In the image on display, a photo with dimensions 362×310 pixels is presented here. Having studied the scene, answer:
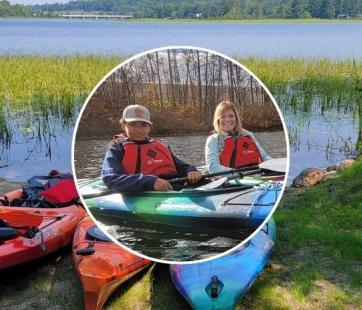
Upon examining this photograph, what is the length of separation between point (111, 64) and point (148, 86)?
37.8 feet

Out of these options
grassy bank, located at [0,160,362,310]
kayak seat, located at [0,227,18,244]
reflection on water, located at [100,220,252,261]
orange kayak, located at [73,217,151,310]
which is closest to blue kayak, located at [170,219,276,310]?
grassy bank, located at [0,160,362,310]

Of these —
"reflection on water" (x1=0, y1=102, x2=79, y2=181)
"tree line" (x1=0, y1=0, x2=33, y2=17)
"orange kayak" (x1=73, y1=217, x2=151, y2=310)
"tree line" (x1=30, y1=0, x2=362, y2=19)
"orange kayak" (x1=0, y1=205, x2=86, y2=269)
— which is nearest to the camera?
"orange kayak" (x1=73, y1=217, x2=151, y2=310)

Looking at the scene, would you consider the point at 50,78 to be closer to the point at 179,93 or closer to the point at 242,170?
the point at 179,93

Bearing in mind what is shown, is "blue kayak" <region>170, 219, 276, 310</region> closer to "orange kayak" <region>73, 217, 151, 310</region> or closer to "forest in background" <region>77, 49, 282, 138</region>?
"orange kayak" <region>73, 217, 151, 310</region>

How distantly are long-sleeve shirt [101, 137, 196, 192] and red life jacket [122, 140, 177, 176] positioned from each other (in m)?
0.02

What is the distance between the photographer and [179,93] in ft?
8.39

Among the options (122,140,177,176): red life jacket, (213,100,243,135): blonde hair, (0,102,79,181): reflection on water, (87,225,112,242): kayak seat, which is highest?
(213,100,243,135): blonde hair

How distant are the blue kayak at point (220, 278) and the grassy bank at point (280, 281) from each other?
Result: 17 centimetres

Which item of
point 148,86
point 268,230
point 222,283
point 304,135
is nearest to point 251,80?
point 148,86

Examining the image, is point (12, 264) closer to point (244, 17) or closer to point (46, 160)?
point (46, 160)

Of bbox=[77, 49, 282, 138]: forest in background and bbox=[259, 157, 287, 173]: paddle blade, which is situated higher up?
bbox=[77, 49, 282, 138]: forest in background

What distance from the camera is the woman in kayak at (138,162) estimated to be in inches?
97.7

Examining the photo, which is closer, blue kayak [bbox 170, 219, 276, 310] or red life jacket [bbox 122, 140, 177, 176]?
red life jacket [bbox 122, 140, 177, 176]

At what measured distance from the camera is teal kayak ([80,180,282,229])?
251 centimetres
